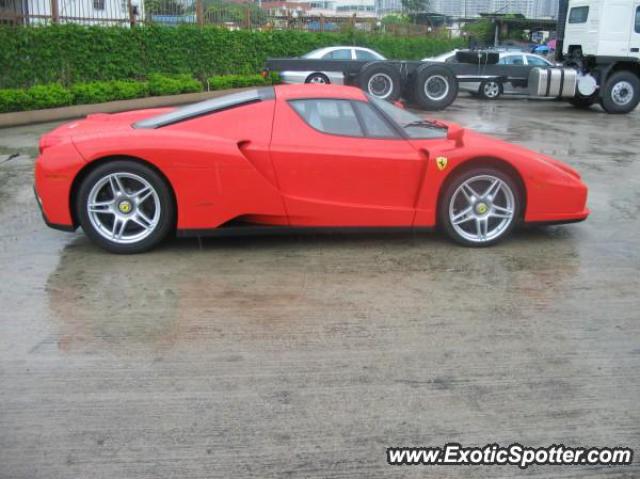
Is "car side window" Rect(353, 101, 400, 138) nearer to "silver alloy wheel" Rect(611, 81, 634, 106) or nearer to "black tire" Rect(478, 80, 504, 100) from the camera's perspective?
"silver alloy wheel" Rect(611, 81, 634, 106)

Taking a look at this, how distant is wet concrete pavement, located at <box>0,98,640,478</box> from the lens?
3035mm

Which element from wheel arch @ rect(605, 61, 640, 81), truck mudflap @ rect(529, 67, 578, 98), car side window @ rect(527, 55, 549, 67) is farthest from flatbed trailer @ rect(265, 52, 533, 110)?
wheel arch @ rect(605, 61, 640, 81)

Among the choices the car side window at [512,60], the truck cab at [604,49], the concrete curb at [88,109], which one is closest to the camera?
the concrete curb at [88,109]

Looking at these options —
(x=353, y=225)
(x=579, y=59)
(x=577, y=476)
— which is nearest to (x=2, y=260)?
(x=353, y=225)

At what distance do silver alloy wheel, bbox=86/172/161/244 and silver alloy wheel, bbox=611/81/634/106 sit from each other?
569 inches

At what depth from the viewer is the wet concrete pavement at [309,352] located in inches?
119

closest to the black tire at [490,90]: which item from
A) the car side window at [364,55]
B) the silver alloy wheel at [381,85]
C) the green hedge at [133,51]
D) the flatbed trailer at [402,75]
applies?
the flatbed trailer at [402,75]

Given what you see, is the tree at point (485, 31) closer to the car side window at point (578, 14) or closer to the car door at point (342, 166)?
the car side window at point (578, 14)

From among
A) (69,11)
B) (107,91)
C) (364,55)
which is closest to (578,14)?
(364,55)

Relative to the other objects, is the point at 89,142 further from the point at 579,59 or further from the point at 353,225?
the point at 579,59

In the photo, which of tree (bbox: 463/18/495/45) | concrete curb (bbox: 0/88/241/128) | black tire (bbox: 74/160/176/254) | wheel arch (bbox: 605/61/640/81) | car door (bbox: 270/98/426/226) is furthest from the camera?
tree (bbox: 463/18/495/45)

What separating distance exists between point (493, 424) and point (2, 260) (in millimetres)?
3851

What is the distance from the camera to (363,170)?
5.48 m

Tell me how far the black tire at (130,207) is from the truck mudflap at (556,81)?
13634 mm
